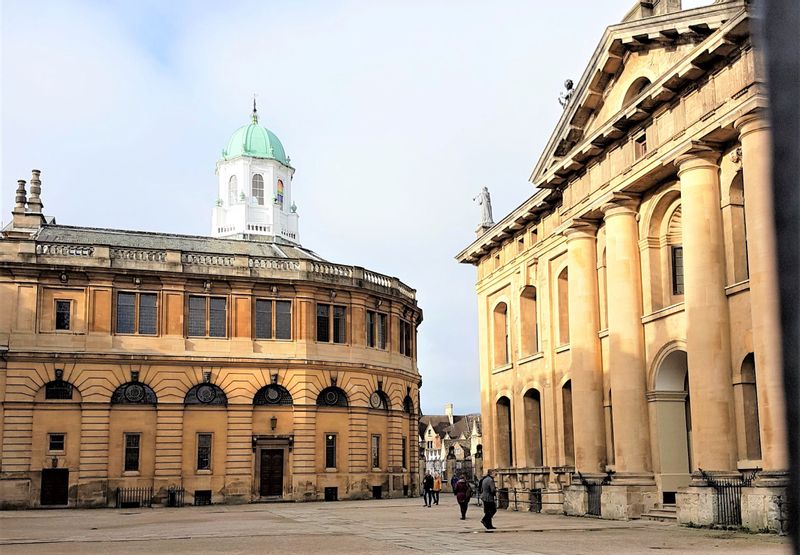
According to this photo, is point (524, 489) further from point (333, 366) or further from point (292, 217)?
point (292, 217)

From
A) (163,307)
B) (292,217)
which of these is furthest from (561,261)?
(292,217)

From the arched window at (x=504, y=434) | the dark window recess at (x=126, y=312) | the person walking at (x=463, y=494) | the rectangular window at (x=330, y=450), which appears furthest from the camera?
the rectangular window at (x=330, y=450)

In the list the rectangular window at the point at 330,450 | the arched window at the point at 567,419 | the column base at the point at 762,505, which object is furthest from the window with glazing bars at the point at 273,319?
the column base at the point at 762,505

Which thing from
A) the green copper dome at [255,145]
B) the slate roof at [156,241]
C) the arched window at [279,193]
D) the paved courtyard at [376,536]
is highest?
the green copper dome at [255,145]

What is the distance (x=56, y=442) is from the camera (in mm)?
49062

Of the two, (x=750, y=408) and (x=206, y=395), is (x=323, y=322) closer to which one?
(x=206, y=395)

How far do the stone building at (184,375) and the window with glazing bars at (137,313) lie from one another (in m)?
0.08

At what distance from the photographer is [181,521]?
33.7m

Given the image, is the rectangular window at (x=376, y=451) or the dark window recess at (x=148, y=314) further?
the rectangular window at (x=376, y=451)

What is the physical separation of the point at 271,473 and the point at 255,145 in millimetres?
43273

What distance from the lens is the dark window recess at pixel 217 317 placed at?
53.4 m

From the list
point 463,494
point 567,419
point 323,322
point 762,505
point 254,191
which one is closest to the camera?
point 762,505

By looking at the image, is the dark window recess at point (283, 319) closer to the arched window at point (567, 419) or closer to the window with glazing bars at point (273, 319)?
the window with glazing bars at point (273, 319)

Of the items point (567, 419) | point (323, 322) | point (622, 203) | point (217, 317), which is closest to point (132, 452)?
point (217, 317)
